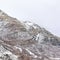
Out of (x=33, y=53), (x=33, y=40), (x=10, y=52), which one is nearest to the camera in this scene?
(x=10, y=52)

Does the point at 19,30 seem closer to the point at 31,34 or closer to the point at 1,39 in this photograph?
the point at 31,34

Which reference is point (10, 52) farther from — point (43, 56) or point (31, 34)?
point (31, 34)

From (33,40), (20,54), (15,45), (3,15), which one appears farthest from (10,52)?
(3,15)

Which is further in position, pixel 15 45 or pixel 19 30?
pixel 19 30

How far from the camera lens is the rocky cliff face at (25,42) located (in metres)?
59.2

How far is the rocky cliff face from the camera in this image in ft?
194

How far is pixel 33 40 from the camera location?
2746 inches

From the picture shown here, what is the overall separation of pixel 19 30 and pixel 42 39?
5199 mm

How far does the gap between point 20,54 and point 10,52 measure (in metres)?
1.99

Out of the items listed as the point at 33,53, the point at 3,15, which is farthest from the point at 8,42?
the point at 3,15

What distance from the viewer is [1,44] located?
199ft

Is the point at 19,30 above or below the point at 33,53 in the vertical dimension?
above

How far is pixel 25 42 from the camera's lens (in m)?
67.8

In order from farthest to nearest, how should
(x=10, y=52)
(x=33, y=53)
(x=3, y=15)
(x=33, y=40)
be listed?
1. (x=3, y=15)
2. (x=33, y=40)
3. (x=33, y=53)
4. (x=10, y=52)
